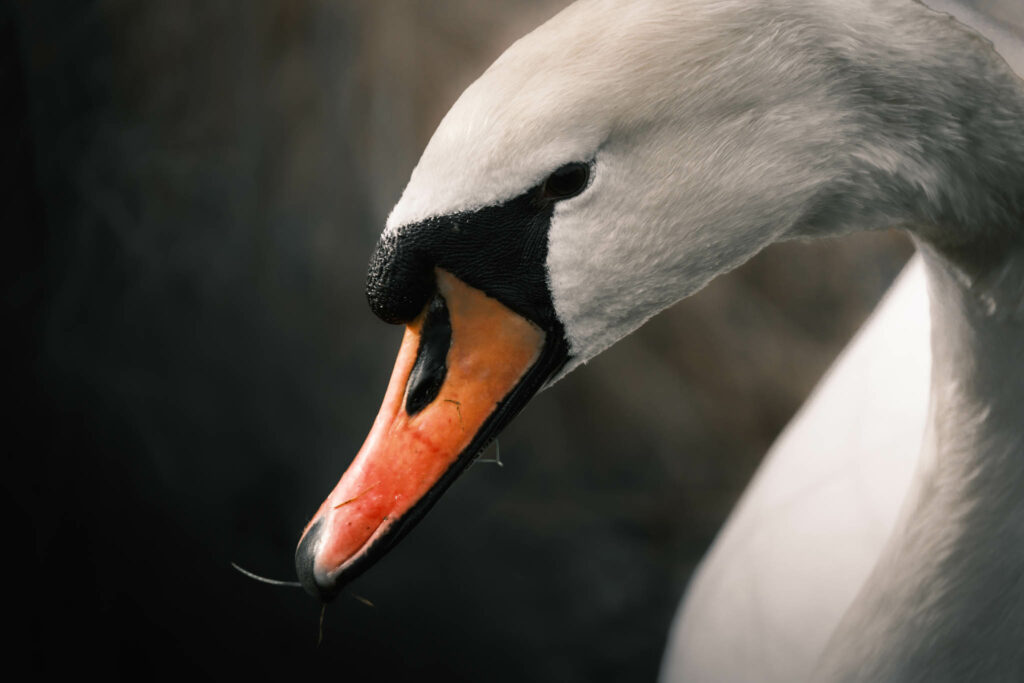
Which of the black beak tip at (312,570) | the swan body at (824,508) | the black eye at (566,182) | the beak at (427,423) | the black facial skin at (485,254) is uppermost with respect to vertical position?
the black eye at (566,182)

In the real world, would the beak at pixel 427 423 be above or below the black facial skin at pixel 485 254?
below

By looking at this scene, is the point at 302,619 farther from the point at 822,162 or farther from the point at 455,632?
the point at 822,162

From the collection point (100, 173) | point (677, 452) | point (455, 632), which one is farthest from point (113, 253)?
point (677, 452)

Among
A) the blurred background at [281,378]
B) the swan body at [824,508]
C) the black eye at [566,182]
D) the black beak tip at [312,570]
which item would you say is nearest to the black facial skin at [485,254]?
the black eye at [566,182]

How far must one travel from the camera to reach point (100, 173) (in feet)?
6.33

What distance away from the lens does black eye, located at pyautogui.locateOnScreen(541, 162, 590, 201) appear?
0.60 metres

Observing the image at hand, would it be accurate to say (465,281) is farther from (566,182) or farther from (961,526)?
(961,526)

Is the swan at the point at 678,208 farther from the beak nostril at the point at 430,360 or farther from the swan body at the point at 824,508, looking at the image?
the swan body at the point at 824,508

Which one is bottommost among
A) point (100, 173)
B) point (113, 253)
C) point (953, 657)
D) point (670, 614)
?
point (670, 614)

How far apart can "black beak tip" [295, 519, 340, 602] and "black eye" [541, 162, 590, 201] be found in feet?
0.90

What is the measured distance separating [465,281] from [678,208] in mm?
146

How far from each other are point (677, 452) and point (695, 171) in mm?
1430

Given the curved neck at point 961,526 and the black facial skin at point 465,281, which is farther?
the curved neck at point 961,526

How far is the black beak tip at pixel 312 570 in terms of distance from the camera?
26.8 inches
